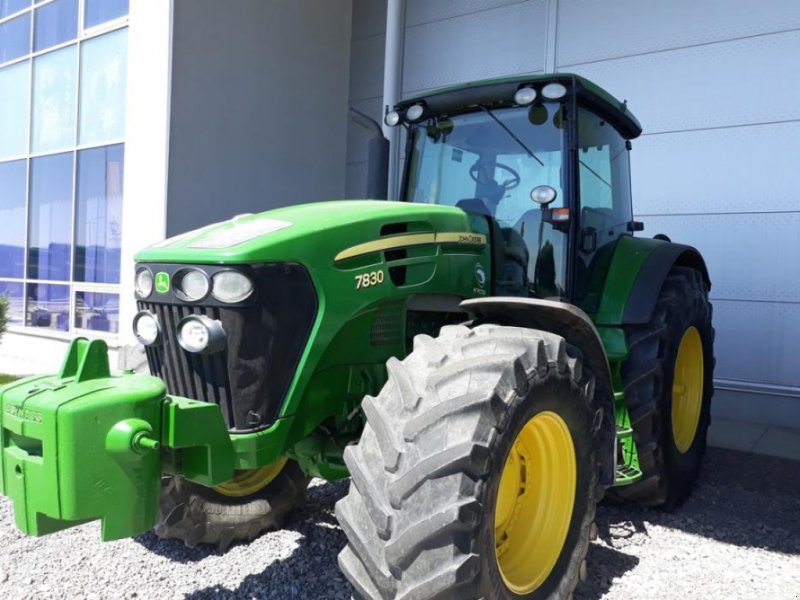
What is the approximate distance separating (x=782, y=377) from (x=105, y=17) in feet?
28.3

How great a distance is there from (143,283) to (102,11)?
7227 mm

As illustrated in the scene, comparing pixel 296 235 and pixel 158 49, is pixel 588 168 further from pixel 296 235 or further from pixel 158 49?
pixel 158 49

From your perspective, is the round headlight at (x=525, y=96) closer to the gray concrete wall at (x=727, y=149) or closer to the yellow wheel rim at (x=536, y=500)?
the yellow wheel rim at (x=536, y=500)

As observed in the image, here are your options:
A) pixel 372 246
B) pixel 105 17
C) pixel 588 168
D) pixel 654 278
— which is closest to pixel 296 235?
pixel 372 246

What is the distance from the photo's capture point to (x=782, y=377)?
6445 mm

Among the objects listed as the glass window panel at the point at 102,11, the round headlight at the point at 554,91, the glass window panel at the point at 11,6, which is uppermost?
the glass window panel at the point at 11,6

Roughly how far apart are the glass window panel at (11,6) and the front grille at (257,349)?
9.50m

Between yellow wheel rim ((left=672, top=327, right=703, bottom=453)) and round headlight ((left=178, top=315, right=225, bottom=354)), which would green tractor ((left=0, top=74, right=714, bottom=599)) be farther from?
yellow wheel rim ((left=672, top=327, right=703, bottom=453))

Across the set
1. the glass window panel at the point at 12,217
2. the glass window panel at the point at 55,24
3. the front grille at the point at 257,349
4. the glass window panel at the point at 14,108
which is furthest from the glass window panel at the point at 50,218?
the front grille at the point at 257,349

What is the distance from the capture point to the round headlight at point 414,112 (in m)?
3.77

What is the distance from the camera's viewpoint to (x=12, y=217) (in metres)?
10.0

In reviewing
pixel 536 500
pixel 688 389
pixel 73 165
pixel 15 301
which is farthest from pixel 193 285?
pixel 15 301

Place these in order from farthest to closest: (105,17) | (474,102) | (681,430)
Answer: (105,17), (681,430), (474,102)

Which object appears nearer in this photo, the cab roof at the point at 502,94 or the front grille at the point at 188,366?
the front grille at the point at 188,366
